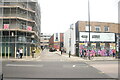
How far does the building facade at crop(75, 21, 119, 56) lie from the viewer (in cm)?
3484

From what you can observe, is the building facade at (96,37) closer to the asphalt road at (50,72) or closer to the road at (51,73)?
the road at (51,73)

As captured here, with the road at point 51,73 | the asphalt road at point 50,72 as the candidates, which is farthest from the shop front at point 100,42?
the asphalt road at point 50,72

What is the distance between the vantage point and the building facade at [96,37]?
34.8m

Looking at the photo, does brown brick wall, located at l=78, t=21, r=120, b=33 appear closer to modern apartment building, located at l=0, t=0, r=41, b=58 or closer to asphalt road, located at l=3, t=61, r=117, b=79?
modern apartment building, located at l=0, t=0, r=41, b=58

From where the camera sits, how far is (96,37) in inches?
1391

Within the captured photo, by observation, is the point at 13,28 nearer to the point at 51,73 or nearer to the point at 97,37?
the point at 97,37

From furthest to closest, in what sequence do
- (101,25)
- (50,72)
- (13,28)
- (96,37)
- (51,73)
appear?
1. (101,25)
2. (96,37)
3. (13,28)
4. (50,72)
5. (51,73)

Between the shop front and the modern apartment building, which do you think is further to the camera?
the shop front

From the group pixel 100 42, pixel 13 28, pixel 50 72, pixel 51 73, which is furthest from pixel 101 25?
pixel 51 73

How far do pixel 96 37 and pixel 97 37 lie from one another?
0.65ft

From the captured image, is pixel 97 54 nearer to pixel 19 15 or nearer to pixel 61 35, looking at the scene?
pixel 19 15

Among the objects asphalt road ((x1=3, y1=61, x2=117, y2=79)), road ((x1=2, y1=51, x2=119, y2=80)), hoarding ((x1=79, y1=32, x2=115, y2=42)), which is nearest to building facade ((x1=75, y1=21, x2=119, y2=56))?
hoarding ((x1=79, y1=32, x2=115, y2=42))

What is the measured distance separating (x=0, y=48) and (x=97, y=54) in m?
17.6

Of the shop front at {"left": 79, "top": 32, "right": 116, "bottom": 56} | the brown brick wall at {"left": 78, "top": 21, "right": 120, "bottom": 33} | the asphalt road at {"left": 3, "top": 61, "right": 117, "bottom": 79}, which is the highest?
the brown brick wall at {"left": 78, "top": 21, "right": 120, "bottom": 33}
